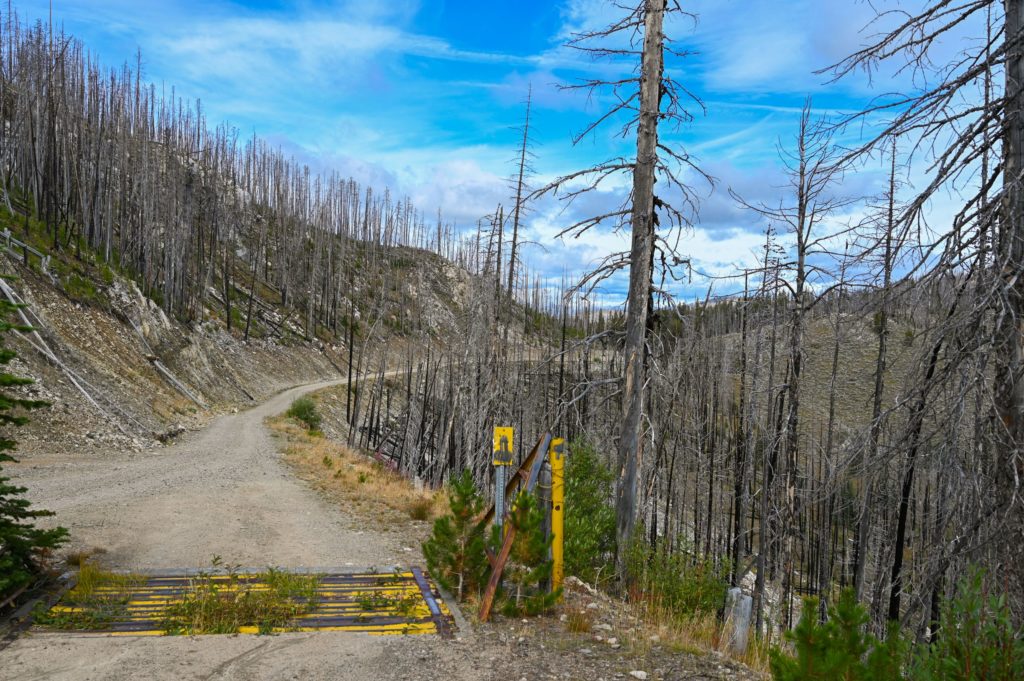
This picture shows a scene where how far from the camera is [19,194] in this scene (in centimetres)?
3356

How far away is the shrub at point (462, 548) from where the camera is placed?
629 centimetres

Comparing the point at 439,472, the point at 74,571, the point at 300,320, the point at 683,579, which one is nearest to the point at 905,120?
the point at 683,579

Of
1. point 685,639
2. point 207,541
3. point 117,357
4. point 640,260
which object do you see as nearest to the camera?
point 685,639

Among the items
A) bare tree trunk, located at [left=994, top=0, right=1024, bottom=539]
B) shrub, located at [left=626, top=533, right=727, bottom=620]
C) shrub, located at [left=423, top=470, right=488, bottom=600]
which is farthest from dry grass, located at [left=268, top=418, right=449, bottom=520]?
bare tree trunk, located at [left=994, top=0, right=1024, bottom=539]

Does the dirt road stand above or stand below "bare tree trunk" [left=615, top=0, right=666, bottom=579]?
below

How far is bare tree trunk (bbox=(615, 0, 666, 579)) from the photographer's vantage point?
26.8 feet

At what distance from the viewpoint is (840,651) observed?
119 inches

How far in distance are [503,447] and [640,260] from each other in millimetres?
3395

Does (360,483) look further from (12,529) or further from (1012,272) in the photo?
(1012,272)

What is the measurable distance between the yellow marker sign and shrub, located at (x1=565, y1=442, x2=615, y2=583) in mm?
1965

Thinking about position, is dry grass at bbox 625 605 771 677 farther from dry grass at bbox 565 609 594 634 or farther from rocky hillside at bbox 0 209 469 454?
rocky hillside at bbox 0 209 469 454

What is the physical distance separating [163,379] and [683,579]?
2584cm

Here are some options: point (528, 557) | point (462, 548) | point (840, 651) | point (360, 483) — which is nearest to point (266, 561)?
point (462, 548)

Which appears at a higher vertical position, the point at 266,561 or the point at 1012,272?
the point at 1012,272
